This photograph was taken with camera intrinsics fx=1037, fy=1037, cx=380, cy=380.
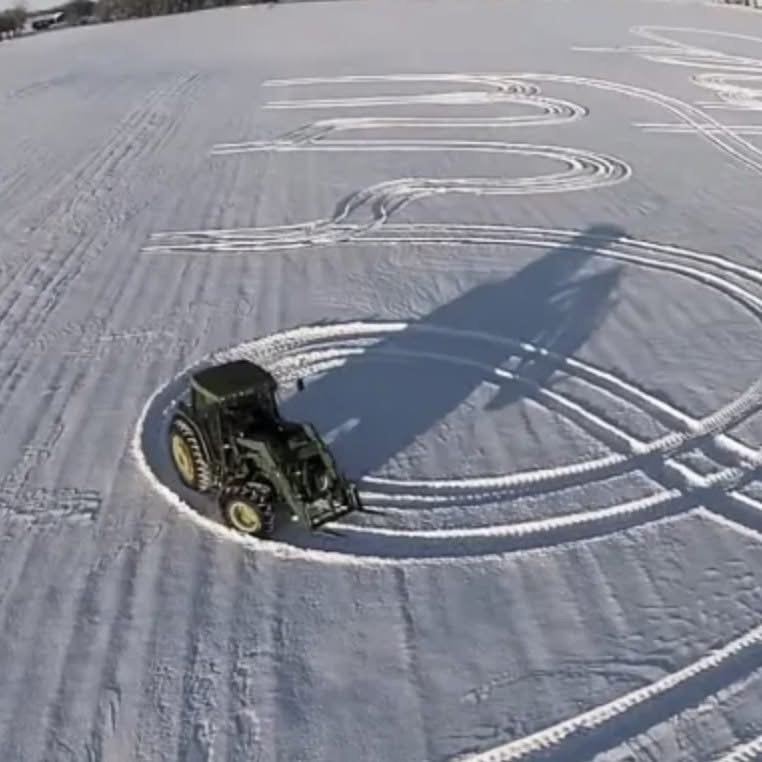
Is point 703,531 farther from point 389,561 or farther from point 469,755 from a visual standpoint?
point 469,755

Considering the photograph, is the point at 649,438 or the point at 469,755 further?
the point at 649,438

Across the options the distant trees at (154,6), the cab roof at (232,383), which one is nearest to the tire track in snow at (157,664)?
the cab roof at (232,383)

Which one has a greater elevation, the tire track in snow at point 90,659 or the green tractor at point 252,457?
the green tractor at point 252,457

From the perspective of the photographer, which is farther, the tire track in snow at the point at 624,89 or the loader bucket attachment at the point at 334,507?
the tire track in snow at the point at 624,89

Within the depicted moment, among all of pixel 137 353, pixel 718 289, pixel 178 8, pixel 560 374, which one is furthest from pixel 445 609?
pixel 178 8

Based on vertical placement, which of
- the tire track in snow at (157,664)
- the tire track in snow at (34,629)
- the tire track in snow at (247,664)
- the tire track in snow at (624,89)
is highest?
the tire track in snow at (34,629)

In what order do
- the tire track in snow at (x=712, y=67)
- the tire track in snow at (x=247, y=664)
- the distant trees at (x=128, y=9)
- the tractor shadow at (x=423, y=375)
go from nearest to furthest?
the tire track in snow at (x=247, y=664)
the tractor shadow at (x=423, y=375)
the tire track in snow at (x=712, y=67)
the distant trees at (x=128, y=9)

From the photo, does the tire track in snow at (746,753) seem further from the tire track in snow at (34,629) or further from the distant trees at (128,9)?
the distant trees at (128,9)

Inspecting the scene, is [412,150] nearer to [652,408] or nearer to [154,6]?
[652,408]
